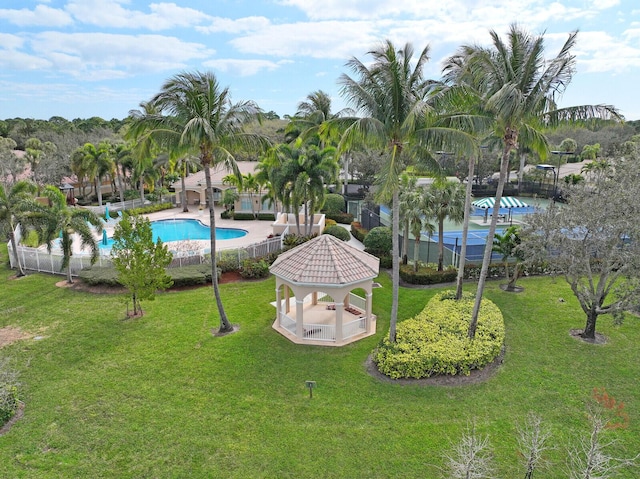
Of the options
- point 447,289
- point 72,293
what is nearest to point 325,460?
point 447,289

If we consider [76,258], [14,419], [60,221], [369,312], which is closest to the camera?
[14,419]

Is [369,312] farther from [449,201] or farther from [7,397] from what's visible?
[7,397]

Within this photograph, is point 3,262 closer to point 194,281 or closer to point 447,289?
point 194,281

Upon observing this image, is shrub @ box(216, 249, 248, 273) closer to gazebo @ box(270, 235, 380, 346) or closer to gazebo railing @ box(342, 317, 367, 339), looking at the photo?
gazebo @ box(270, 235, 380, 346)

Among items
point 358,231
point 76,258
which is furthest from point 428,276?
point 76,258

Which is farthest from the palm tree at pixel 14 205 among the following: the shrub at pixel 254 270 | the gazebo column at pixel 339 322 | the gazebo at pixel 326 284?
the gazebo column at pixel 339 322

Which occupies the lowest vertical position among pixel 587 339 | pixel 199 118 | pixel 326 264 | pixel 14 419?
pixel 14 419

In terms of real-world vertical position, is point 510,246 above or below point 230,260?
above
